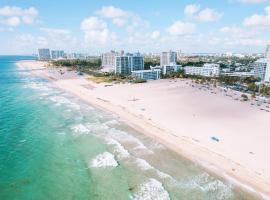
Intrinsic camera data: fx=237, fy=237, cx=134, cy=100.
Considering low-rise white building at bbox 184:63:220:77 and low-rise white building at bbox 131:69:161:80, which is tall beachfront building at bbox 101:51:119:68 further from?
low-rise white building at bbox 131:69:161:80

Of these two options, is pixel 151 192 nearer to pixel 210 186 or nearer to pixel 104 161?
pixel 210 186

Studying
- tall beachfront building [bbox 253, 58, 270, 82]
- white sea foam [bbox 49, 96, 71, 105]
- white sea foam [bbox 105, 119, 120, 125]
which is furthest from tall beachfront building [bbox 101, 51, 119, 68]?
white sea foam [bbox 105, 119, 120, 125]

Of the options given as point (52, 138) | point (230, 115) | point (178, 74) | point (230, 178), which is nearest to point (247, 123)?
point (230, 115)

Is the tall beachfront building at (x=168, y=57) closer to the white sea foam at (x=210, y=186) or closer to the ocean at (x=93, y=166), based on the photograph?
the ocean at (x=93, y=166)

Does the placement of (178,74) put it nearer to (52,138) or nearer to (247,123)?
(247,123)

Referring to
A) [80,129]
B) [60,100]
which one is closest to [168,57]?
[60,100]

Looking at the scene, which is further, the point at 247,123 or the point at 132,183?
the point at 247,123
